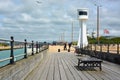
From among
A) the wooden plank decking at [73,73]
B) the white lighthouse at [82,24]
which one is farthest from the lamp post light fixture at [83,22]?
the wooden plank decking at [73,73]

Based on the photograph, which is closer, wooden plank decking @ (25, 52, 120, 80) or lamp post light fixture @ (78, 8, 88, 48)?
wooden plank decking @ (25, 52, 120, 80)

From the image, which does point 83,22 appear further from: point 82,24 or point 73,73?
point 73,73

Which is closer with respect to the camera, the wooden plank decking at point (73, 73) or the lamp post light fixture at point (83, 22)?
the wooden plank decking at point (73, 73)

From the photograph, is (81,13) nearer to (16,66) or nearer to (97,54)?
(97,54)

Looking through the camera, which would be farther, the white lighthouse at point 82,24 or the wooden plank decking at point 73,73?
the white lighthouse at point 82,24

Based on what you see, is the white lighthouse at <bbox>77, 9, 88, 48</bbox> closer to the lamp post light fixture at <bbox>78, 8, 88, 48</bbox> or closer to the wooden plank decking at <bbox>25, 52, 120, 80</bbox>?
the lamp post light fixture at <bbox>78, 8, 88, 48</bbox>

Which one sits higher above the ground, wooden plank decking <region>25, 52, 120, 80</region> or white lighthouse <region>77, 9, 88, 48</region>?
white lighthouse <region>77, 9, 88, 48</region>

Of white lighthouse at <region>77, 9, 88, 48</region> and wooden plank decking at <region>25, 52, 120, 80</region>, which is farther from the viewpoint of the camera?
white lighthouse at <region>77, 9, 88, 48</region>

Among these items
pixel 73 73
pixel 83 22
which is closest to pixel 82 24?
pixel 83 22

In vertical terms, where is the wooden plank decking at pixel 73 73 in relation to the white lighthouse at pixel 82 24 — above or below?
below

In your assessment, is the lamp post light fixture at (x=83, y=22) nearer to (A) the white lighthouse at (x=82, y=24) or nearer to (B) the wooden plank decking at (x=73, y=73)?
(A) the white lighthouse at (x=82, y=24)

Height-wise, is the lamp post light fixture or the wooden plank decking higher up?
the lamp post light fixture

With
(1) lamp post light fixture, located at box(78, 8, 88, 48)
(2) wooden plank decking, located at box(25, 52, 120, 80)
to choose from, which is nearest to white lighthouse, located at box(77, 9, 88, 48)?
(1) lamp post light fixture, located at box(78, 8, 88, 48)

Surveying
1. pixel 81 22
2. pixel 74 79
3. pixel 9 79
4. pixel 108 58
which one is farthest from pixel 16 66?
pixel 81 22
